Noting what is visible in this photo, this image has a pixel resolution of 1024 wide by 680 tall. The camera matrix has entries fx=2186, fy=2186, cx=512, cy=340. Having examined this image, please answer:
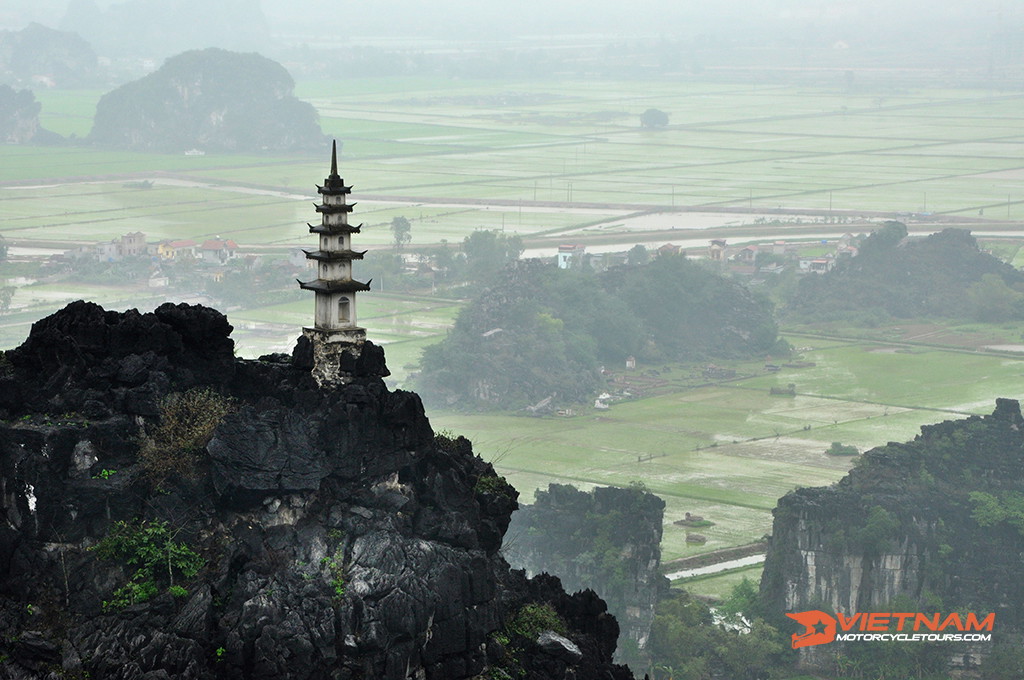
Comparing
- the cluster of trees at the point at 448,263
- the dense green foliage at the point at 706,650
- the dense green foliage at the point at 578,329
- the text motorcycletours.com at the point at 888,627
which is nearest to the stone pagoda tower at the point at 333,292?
the dense green foliage at the point at 706,650

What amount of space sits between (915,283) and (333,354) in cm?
10230

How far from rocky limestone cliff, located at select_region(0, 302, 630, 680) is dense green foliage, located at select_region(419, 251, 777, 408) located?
204 ft

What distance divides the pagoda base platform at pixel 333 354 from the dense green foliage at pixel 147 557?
19.5 ft

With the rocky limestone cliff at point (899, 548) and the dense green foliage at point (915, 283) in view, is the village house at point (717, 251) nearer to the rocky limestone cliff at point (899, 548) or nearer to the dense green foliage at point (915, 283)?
the dense green foliage at point (915, 283)

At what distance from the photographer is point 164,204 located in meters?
200

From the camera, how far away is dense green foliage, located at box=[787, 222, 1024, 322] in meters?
148

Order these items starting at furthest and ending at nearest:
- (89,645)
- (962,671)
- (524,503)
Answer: (524,503)
(962,671)
(89,645)

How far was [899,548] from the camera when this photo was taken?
78625mm

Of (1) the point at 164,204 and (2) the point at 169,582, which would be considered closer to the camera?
(2) the point at 169,582

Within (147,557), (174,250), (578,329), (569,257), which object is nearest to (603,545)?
(147,557)

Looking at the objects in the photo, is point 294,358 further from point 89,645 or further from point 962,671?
point 962,671

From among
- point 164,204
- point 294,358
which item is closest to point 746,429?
point 294,358

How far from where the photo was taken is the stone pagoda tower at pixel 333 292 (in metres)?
55.2

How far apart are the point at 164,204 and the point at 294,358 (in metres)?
147
